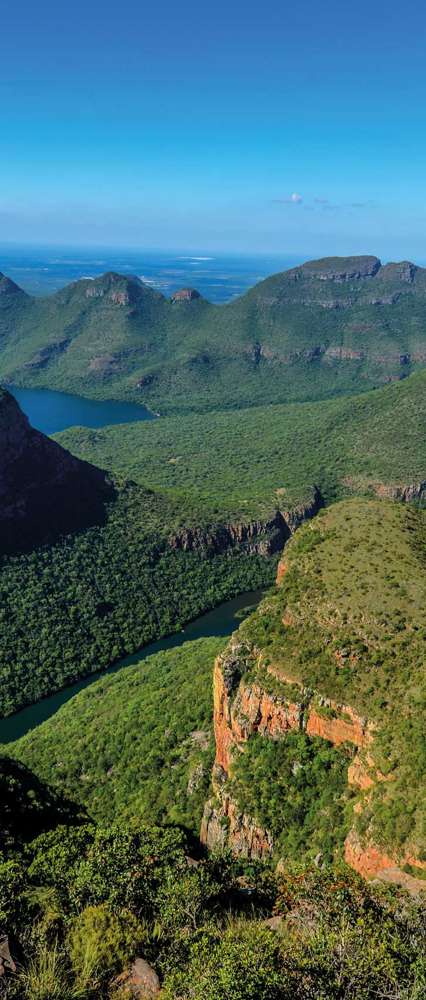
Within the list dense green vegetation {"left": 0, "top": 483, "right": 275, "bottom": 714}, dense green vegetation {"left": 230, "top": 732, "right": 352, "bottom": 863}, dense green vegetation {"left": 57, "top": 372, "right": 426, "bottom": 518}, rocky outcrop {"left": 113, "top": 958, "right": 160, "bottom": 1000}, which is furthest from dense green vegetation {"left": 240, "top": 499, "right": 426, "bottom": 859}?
dense green vegetation {"left": 57, "top": 372, "right": 426, "bottom": 518}

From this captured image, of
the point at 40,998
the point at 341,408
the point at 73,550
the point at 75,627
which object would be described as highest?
the point at 341,408

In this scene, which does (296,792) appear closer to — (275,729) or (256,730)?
(275,729)

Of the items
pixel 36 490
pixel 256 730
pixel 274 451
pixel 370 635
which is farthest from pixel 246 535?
pixel 370 635

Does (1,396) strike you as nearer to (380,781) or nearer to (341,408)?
(380,781)

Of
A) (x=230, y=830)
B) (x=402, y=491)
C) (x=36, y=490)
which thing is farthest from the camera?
(x=402, y=491)

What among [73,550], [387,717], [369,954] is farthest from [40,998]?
[73,550]

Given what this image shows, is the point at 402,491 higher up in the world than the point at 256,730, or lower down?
higher up

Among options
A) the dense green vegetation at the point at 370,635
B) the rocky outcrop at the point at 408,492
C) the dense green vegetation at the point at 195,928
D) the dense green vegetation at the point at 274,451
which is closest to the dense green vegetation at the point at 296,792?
the dense green vegetation at the point at 370,635
